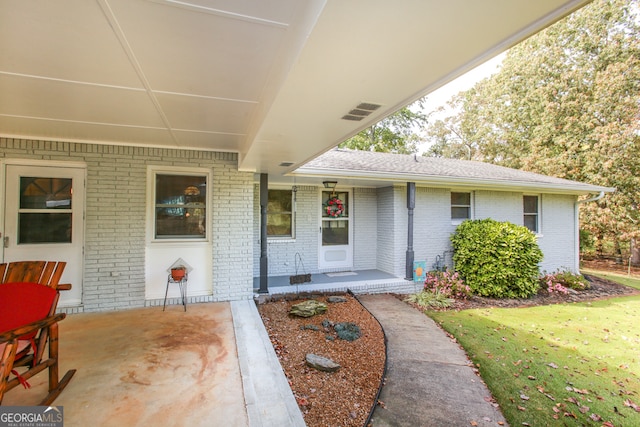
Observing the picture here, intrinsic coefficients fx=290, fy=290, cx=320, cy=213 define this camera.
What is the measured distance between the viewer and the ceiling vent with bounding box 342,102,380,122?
7.02ft

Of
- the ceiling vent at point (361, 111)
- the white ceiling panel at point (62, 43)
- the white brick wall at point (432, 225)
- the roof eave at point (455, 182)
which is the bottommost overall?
the white brick wall at point (432, 225)

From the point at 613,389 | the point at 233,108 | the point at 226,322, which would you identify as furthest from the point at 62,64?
the point at 613,389

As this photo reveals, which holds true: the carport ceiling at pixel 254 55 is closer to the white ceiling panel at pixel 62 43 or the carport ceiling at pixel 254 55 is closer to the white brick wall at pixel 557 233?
the white ceiling panel at pixel 62 43

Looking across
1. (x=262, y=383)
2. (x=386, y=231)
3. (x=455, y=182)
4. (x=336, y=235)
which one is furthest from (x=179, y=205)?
(x=455, y=182)

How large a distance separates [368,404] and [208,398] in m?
1.48

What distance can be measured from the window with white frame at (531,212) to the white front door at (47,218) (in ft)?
36.3

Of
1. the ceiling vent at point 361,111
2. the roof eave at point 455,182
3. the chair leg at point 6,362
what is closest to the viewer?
the chair leg at point 6,362

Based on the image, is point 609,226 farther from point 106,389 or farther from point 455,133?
point 106,389

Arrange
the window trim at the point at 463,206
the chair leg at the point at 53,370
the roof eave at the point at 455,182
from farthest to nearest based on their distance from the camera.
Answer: the window trim at the point at 463,206, the roof eave at the point at 455,182, the chair leg at the point at 53,370

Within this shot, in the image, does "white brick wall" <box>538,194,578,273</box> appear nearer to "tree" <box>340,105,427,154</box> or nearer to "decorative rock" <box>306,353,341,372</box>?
"decorative rock" <box>306,353,341,372</box>

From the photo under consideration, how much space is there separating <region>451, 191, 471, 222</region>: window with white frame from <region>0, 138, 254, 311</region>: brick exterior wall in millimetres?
6187

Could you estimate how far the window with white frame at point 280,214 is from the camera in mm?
7418

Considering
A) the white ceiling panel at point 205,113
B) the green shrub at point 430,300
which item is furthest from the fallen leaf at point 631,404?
the white ceiling panel at point 205,113

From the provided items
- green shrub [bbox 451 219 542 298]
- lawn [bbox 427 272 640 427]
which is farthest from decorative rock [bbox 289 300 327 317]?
green shrub [bbox 451 219 542 298]
